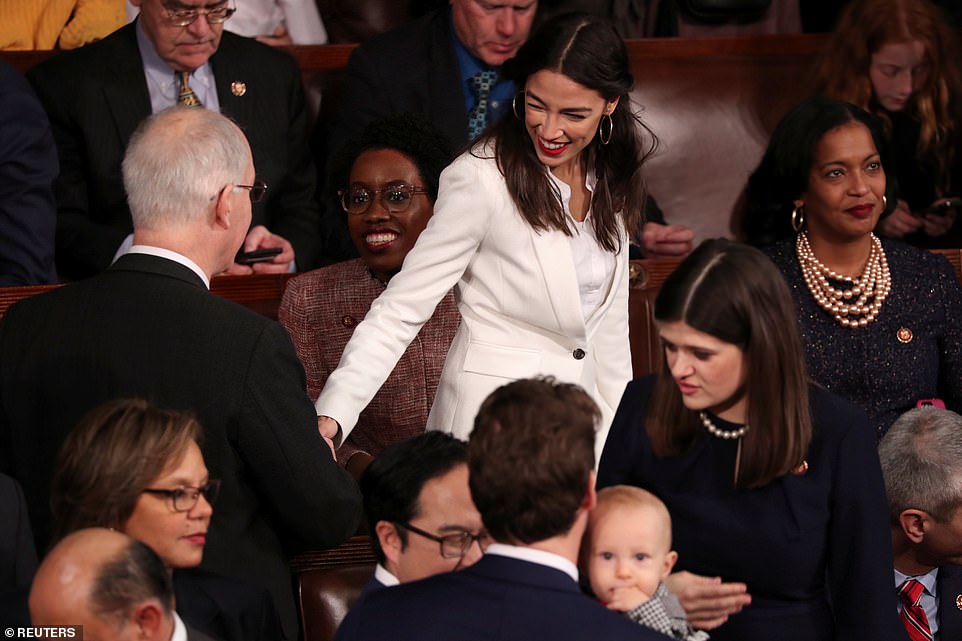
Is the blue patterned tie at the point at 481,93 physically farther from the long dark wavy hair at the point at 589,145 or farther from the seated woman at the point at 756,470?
the seated woman at the point at 756,470

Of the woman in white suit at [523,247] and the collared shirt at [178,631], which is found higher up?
the woman in white suit at [523,247]

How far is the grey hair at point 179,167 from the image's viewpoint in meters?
2.37

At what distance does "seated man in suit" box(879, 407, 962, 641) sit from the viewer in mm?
2723

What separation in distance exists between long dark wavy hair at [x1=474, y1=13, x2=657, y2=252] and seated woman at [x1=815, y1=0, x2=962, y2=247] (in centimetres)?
149

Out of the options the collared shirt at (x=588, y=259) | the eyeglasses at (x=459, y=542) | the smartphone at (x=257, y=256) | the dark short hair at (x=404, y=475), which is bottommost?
the smartphone at (x=257, y=256)

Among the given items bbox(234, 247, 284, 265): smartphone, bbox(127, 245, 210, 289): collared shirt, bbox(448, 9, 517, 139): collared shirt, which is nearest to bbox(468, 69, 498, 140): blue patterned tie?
bbox(448, 9, 517, 139): collared shirt

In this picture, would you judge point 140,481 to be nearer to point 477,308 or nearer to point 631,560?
point 631,560

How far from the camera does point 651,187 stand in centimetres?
445

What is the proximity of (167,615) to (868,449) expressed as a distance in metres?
1.07

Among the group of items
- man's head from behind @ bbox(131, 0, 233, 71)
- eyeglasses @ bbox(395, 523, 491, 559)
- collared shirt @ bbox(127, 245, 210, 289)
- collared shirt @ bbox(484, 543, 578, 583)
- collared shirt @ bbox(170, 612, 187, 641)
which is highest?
man's head from behind @ bbox(131, 0, 233, 71)

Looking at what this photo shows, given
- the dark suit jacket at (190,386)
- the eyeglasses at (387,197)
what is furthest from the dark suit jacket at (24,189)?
the dark suit jacket at (190,386)

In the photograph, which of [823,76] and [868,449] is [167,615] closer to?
[868,449]

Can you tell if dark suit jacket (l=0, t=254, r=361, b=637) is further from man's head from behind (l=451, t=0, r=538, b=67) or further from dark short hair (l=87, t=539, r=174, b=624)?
man's head from behind (l=451, t=0, r=538, b=67)

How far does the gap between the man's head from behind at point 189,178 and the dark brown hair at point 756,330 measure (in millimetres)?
763
